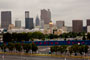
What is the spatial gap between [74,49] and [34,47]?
11751 mm

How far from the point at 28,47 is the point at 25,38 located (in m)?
69.0

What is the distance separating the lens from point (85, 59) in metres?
48.8

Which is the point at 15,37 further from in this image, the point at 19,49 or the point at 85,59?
the point at 85,59

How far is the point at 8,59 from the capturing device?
49.7 m

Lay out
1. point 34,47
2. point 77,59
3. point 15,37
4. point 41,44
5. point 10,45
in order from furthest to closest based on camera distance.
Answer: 1. point 15,37
2. point 41,44
3. point 10,45
4. point 34,47
5. point 77,59

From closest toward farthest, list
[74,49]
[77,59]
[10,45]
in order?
[77,59] < [74,49] < [10,45]

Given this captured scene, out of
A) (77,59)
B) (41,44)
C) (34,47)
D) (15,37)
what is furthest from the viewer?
(15,37)

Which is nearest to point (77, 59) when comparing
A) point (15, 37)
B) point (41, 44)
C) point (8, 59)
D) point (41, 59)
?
point (41, 59)

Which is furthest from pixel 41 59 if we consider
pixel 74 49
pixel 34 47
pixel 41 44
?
pixel 41 44

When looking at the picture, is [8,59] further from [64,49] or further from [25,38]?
[25,38]

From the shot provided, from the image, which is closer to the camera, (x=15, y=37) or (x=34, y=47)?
(x=34, y=47)

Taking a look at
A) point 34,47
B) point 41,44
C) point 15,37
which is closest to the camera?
point 34,47

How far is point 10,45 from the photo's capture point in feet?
229

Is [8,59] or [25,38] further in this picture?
[25,38]
